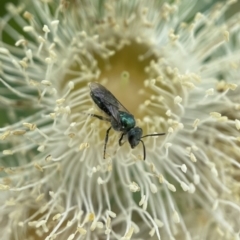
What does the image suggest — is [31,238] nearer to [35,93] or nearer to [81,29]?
[35,93]

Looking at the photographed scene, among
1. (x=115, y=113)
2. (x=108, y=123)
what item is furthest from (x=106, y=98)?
(x=108, y=123)

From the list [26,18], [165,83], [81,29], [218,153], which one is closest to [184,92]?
[165,83]

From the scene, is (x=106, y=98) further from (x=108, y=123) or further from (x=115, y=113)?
(x=108, y=123)
